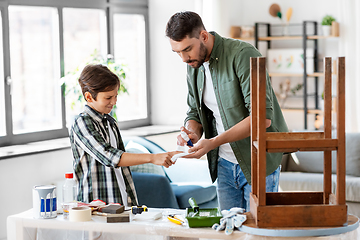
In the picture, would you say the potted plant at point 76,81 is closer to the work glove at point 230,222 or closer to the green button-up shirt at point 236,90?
the green button-up shirt at point 236,90

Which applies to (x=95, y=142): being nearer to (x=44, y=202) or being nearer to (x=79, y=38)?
(x=44, y=202)

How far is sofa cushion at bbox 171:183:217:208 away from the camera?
339 cm

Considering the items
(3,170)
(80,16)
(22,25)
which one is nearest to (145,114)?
(80,16)

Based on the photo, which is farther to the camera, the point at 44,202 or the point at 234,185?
the point at 234,185

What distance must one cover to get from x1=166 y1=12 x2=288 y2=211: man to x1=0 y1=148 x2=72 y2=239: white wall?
1674 mm

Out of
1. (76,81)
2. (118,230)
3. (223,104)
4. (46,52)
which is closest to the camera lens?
(118,230)

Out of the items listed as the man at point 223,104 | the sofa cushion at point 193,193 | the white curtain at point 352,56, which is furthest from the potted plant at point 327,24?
the man at point 223,104

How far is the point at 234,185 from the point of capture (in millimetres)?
2055

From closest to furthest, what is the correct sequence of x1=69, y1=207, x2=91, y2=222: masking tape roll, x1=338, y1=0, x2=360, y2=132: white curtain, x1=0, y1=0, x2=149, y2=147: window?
x1=69, y1=207, x2=91, y2=222: masking tape roll < x1=0, y1=0, x2=149, y2=147: window < x1=338, y1=0, x2=360, y2=132: white curtain

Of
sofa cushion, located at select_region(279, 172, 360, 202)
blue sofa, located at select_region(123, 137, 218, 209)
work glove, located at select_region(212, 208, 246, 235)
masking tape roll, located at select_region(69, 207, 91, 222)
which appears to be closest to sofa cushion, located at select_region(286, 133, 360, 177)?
sofa cushion, located at select_region(279, 172, 360, 202)

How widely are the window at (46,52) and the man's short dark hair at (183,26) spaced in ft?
5.90

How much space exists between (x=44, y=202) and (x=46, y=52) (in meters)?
2.53

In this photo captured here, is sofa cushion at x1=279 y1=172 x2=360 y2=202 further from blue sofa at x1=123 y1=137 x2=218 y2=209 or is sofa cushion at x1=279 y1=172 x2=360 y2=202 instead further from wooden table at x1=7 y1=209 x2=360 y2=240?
wooden table at x1=7 y1=209 x2=360 y2=240

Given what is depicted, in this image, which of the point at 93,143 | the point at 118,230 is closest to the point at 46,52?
the point at 93,143
